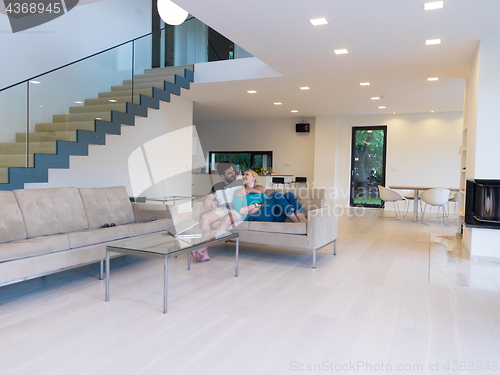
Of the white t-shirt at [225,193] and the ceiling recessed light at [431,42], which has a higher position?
the ceiling recessed light at [431,42]

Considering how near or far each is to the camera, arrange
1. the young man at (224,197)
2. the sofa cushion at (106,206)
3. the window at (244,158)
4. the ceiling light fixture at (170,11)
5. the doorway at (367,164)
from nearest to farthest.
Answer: the sofa cushion at (106,206) → the young man at (224,197) → the ceiling light fixture at (170,11) → the doorway at (367,164) → the window at (244,158)

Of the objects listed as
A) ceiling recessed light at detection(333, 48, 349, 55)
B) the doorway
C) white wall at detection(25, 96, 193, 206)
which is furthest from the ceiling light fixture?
the doorway

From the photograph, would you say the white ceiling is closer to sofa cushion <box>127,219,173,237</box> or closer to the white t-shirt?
the white t-shirt

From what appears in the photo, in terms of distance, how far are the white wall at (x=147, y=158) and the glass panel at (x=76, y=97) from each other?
1199 mm

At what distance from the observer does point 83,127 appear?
5.18 m

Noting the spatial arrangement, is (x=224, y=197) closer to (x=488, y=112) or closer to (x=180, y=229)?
(x=180, y=229)

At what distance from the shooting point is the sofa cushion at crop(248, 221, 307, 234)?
4.14 metres

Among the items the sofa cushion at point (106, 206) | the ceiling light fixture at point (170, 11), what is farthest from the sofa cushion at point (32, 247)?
the ceiling light fixture at point (170, 11)

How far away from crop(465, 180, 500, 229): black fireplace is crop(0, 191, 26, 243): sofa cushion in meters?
4.96

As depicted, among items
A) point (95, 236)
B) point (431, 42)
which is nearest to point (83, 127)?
point (95, 236)

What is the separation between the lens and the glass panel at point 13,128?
410 cm

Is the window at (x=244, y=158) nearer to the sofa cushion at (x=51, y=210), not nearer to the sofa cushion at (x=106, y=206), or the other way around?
the sofa cushion at (x=106, y=206)

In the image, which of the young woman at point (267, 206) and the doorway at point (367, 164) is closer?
the young woman at point (267, 206)

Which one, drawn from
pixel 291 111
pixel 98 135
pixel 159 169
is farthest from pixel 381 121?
pixel 98 135
